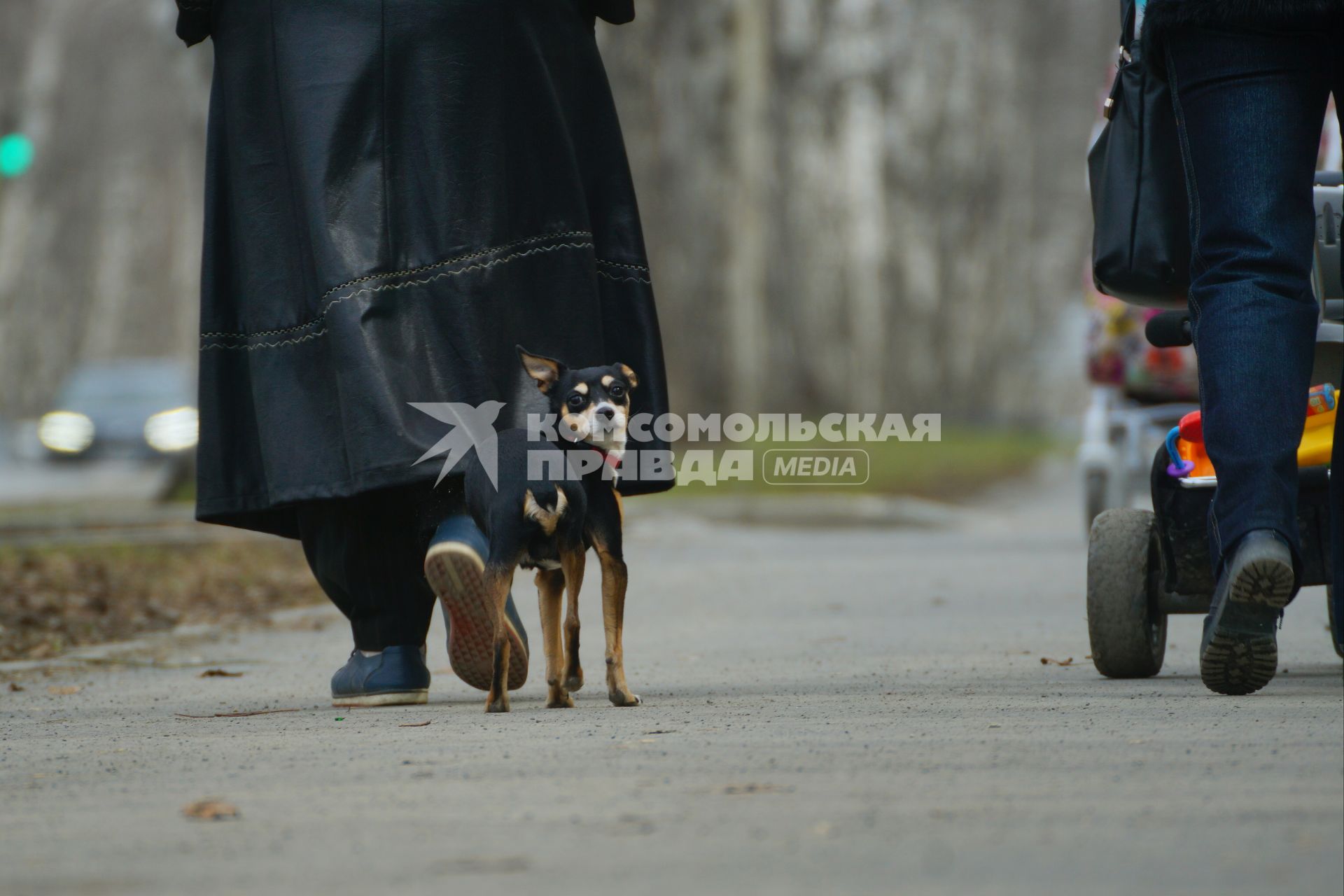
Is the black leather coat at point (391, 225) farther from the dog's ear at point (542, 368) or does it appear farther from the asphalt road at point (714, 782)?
the asphalt road at point (714, 782)

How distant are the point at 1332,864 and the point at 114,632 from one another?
509 cm

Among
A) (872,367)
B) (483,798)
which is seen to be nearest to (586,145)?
(483,798)

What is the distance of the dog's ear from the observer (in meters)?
4.14

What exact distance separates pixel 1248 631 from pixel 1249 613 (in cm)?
5

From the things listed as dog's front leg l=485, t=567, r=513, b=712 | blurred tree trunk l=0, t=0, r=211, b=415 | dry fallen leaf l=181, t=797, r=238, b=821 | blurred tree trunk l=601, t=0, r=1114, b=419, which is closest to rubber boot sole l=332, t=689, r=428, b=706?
dog's front leg l=485, t=567, r=513, b=712

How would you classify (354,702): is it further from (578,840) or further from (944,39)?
(944,39)

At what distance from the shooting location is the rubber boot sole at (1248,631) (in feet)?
11.5

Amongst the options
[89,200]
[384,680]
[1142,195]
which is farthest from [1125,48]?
[89,200]

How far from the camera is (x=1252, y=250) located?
371 cm

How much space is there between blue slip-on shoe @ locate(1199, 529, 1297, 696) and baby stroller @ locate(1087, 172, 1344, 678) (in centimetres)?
67

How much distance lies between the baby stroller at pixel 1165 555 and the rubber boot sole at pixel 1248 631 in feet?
2.04

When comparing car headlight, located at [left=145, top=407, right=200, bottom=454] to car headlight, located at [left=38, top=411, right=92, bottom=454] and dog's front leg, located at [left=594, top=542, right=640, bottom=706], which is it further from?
dog's front leg, located at [left=594, top=542, right=640, bottom=706]

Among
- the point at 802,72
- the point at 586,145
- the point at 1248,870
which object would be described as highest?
the point at 802,72

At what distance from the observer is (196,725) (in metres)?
4.03
